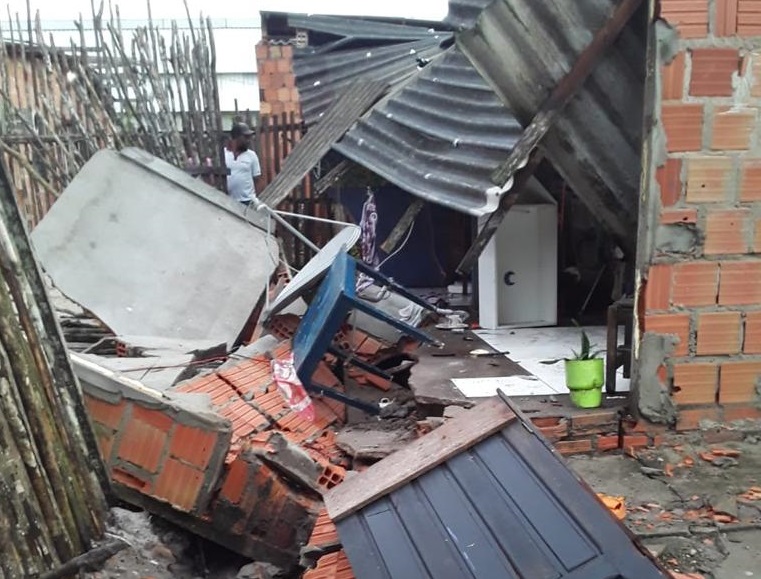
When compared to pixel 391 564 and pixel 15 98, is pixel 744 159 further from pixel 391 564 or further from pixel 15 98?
pixel 15 98

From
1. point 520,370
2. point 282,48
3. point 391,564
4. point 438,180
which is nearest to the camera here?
point 391,564

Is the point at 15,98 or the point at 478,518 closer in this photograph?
the point at 478,518

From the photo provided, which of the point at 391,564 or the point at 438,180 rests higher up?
the point at 438,180

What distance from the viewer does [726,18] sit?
311 centimetres

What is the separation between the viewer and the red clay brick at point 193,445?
11.7ft

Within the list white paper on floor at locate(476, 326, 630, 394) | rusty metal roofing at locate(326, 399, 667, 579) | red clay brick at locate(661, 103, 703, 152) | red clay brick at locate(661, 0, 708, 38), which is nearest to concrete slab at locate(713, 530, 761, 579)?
rusty metal roofing at locate(326, 399, 667, 579)

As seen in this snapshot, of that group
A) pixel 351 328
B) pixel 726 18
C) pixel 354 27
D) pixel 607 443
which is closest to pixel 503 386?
pixel 607 443

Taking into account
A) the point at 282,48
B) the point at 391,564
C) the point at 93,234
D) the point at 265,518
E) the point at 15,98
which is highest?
the point at 282,48

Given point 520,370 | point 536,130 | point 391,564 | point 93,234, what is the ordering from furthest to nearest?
point 93,234
point 520,370
point 536,130
point 391,564

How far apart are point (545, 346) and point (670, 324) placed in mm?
Result: 1736

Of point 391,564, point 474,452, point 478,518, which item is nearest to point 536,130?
point 474,452

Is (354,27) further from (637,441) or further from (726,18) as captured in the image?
(637,441)

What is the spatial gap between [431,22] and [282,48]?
3.12 metres

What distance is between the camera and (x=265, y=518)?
390 centimetres
